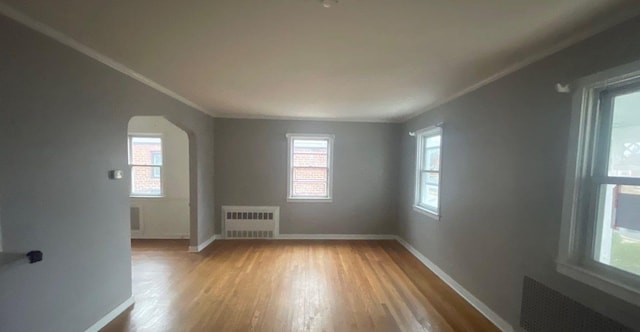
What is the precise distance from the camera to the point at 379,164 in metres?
5.33

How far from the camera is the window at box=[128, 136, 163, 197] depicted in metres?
5.06

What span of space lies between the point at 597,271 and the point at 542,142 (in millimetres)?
929

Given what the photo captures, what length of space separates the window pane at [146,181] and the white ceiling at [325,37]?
2675 millimetres

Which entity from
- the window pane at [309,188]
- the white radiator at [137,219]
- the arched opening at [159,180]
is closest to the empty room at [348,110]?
the arched opening at [159,180]

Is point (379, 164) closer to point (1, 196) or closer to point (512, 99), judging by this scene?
point (512, 99)

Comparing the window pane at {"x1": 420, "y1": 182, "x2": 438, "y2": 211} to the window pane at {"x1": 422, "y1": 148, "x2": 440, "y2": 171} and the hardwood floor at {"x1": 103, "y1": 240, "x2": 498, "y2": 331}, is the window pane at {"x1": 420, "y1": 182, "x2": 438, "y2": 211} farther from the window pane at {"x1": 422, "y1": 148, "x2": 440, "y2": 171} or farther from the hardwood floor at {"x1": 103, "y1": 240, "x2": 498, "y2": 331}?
the hardwood floor at {"x1": 103, "y1": 240, "x2": 498, "y2": 331}

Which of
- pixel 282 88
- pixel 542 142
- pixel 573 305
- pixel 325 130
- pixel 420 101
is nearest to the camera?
pixel 573 305

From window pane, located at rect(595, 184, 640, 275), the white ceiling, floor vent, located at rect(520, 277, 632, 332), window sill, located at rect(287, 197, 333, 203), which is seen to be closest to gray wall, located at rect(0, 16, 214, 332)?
the white ceiling

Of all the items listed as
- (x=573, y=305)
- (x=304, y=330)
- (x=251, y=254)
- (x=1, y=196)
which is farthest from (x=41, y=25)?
(x=573, y=305)

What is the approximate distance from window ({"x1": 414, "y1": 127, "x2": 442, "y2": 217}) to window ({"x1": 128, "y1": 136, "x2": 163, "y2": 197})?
4.71m

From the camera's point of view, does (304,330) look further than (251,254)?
No

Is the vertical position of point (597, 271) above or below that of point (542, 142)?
below

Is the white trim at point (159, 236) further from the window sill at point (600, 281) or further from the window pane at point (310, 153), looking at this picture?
the window sill at point (600, 281)

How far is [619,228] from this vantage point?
65.6 inches
